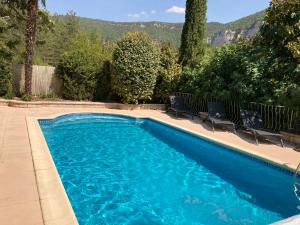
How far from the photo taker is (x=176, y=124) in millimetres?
11656

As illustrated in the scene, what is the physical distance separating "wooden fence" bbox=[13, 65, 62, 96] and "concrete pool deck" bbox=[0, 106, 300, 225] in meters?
5.22

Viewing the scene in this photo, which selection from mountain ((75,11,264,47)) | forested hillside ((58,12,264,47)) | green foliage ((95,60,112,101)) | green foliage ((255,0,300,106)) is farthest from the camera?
forested hillside ((58,12,264,47))

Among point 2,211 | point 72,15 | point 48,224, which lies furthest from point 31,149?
point 72,15

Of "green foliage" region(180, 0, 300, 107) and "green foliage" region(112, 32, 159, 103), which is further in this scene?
"green foliage" region(112, 32, 159, 103)

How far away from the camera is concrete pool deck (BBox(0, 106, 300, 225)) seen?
3.77m

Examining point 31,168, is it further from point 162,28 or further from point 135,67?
point 162,28

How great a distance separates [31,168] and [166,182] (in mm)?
2799

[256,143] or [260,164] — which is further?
[256,143]

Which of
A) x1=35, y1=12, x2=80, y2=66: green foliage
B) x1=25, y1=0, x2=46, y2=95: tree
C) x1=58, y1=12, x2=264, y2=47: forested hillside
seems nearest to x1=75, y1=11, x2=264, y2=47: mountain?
x1=58, y1=12, x2=264, y2=47: forested hillside

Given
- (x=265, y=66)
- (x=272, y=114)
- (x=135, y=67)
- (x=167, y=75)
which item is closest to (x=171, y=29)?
(x=167, y=75)

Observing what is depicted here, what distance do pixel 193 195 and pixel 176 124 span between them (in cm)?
569

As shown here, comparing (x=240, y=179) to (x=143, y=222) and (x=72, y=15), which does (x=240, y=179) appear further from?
(x=72, y=15)

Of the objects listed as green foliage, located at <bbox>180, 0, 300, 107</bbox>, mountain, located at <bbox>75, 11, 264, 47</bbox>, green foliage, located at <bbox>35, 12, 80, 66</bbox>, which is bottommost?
green foliage, located at <bbox>180, 0, 300, 107</bbox>

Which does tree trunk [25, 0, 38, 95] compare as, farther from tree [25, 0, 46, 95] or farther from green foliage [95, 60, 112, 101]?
green foliage [95, 60, 112, 101]
